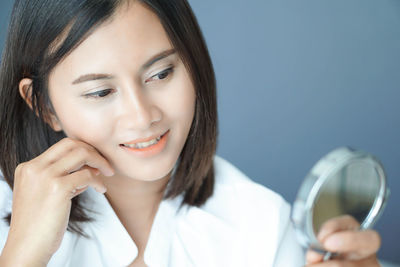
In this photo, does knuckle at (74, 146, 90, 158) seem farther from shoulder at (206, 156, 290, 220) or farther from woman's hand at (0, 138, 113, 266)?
shoulder at (206, 156, 290, 220)

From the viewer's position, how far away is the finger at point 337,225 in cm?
73

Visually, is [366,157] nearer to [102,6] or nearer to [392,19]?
[102,6]

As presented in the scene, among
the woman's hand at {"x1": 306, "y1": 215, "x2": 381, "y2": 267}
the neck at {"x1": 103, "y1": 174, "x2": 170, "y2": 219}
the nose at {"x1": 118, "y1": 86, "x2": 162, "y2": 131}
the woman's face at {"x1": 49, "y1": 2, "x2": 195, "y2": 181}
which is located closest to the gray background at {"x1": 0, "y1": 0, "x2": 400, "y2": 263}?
the neck at {"x1": 103, "y1": 174, "x2": 170, "y2": 219}

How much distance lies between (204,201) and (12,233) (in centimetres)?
57

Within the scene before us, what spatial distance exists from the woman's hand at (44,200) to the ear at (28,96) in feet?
0.43

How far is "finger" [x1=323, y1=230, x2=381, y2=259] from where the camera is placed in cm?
73

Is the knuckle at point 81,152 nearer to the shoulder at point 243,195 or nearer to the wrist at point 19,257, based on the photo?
the wrist at point 19,257

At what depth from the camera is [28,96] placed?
1.15 metres

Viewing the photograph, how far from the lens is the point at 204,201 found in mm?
1371

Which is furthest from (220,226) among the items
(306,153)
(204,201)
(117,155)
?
(306,153)

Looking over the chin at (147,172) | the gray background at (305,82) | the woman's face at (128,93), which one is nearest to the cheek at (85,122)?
the woman's face at (128,93)

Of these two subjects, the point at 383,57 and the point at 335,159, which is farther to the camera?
the point at 383,57

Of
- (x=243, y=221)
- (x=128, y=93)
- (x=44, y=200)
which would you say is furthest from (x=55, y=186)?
(x=243, y=221)

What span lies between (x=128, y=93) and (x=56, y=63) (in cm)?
18
